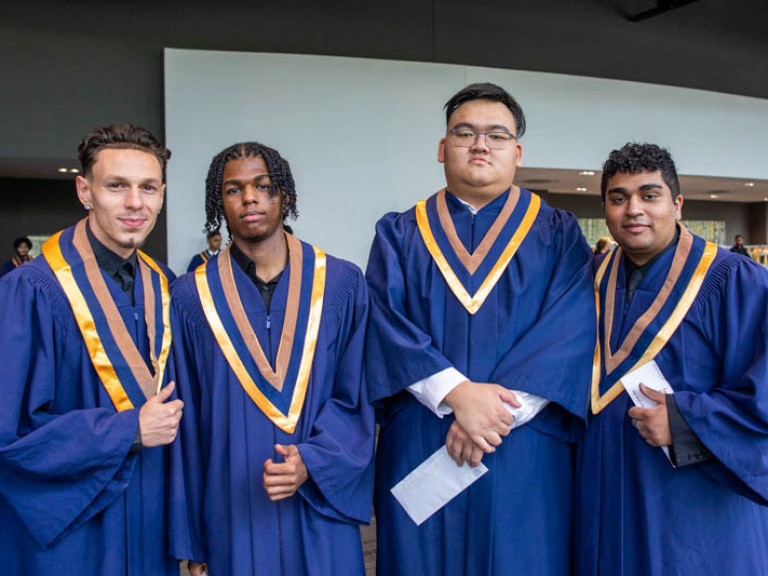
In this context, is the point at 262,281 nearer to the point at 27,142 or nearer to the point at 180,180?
the point at 180,180

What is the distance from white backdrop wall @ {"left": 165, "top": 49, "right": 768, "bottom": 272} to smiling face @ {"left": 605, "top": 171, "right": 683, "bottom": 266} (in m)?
6.13

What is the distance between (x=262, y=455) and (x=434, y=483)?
518 millimetres

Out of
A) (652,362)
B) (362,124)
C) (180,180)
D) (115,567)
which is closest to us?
(115,567)

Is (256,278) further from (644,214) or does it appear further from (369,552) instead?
(369,552)

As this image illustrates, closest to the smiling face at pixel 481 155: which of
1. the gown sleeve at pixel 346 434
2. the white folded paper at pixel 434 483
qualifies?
the gown sleeve at pixel 346 434

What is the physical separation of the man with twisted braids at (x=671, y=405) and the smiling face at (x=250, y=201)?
3.45 ft

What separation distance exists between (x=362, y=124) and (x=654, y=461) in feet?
22.9

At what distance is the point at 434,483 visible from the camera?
2.06 meters

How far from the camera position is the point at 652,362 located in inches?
77.8

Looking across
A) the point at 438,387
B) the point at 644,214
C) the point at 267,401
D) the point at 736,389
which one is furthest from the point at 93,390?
the point at 736,389

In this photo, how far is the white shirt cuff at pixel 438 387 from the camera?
198cm

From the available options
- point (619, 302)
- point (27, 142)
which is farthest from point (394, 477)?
point (27, 142)

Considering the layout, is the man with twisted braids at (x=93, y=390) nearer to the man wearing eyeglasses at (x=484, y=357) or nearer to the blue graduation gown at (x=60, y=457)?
the blue graduation gown at (x=60, y=457)

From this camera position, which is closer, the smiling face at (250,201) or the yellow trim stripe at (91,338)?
the yellow trim stripe at (91,338)
